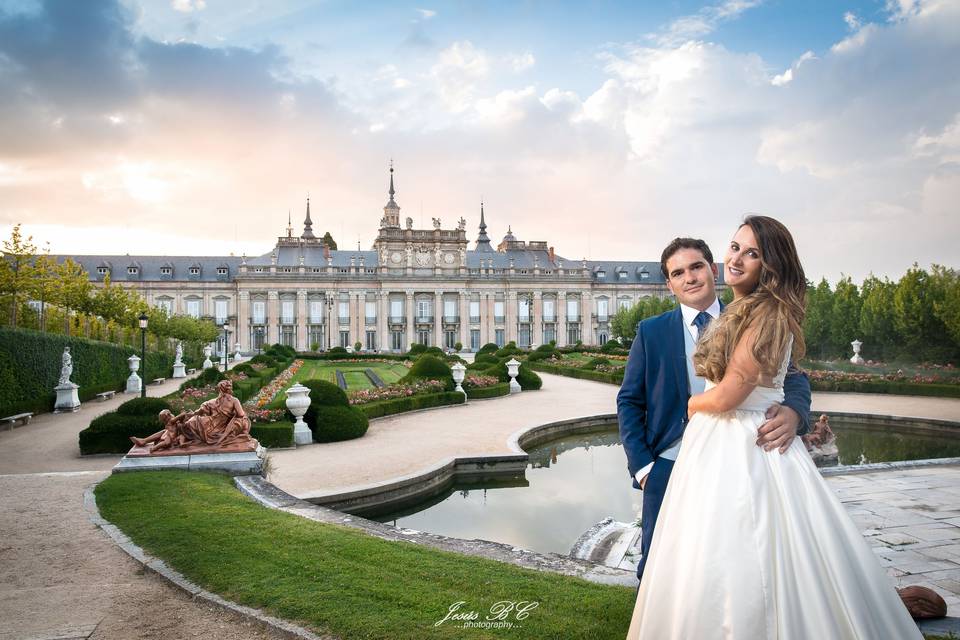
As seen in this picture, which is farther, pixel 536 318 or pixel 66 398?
pixel 536 318

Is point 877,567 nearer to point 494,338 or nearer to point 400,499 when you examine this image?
point 400,499

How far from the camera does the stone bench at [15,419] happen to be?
12.7m

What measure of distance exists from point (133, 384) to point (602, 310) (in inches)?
1565

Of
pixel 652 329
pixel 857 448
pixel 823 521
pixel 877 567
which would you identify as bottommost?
pixel 857 448

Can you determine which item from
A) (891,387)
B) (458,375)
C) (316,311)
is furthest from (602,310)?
(458,375)

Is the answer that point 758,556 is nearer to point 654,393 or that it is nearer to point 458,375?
point 654,393

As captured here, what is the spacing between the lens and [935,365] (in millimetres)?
22266

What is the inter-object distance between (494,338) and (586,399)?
3425 cm

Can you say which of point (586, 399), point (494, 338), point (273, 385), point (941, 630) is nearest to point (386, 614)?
point (941, 630)

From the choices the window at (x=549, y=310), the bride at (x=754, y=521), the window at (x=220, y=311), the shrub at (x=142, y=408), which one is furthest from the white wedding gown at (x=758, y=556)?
the window at (x=220, y=311)

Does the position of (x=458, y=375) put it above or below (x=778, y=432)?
below

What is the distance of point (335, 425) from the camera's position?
11.3 m

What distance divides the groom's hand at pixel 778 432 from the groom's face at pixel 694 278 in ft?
2.40

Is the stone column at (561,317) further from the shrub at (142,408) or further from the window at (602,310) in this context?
the shrub at (142,408)
